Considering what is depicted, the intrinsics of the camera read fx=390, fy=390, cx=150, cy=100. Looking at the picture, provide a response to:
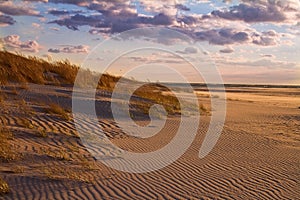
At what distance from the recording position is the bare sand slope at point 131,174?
6141 mm

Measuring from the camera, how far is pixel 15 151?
743 centimetres

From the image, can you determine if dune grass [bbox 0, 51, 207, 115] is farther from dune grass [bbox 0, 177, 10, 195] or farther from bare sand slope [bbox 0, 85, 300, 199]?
dune grass [bbox 0, 177, 10, 195]

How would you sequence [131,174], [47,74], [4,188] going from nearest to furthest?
[4,188] → [131,174] → [47,74]

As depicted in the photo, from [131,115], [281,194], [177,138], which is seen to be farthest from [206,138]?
[281,194]

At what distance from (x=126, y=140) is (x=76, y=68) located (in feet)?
36.4

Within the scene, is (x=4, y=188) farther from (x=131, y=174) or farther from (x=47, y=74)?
(x=47, y=74)

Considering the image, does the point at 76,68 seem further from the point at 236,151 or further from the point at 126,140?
the point at 236,151

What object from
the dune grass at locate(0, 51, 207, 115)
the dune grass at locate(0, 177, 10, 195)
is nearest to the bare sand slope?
the dune grass at locate(0, 177, 10, 195)

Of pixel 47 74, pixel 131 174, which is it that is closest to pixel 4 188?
pixel 131 174

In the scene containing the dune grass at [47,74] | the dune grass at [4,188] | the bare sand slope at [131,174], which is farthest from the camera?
the dune grass at [47,74]

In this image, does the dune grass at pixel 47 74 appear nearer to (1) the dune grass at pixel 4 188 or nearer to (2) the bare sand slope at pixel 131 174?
(2) the bare sand slope at pixel 131 174

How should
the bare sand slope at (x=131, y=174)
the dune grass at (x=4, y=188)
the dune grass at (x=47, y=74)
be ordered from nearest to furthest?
the dune grass at (x=4, y=188) < the bare sand slope at (x=131, y=174) < the dune grass at (x=47, y=74)

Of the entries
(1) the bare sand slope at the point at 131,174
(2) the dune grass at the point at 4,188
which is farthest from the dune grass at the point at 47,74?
(2) the dune grass at the point at 4,188

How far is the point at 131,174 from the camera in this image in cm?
705
